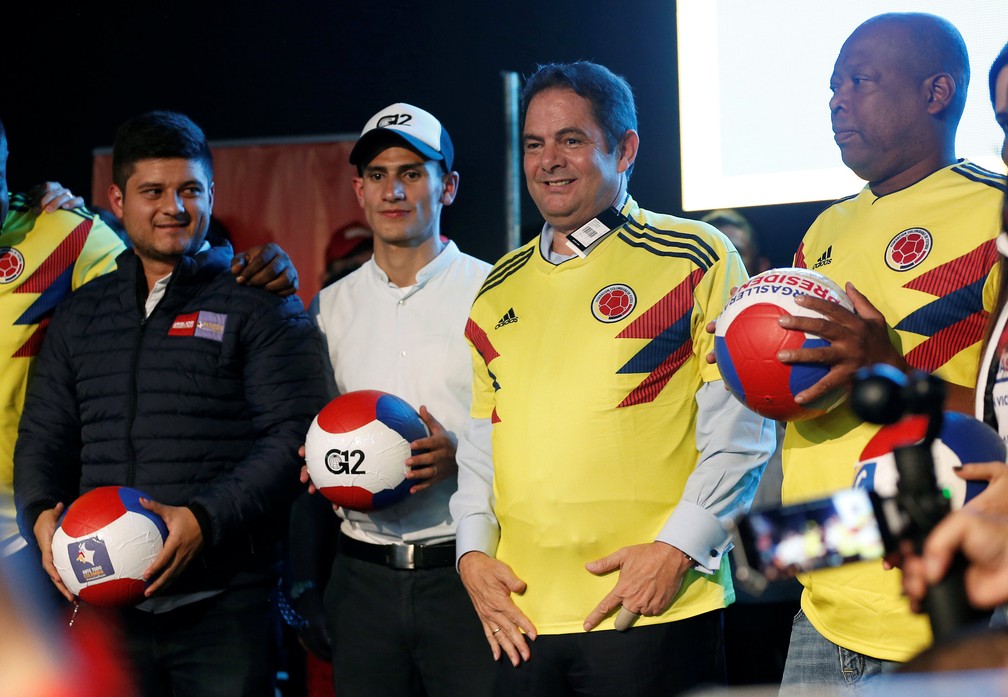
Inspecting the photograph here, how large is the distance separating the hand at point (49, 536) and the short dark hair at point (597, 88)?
178 cm

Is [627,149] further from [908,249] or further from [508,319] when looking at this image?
[908,249]

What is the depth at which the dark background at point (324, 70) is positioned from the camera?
179 inches

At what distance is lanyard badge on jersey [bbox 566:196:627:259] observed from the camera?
2736mm

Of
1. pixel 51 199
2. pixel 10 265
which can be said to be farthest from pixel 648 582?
pixel 51 199

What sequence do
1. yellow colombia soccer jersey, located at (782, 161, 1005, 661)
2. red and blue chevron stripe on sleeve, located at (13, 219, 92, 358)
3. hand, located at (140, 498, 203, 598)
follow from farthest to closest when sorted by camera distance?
red and blue chevron stripe on sleeve, located at (13, 219, 92, 358)
hand, located at (140, 498, 203, 598)
yellow colombia soccer jersey, located at (782, 161, 1005, 661)

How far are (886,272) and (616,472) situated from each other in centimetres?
75

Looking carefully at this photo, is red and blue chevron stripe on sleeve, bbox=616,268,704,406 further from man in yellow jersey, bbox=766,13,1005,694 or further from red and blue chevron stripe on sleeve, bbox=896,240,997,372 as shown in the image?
red and blue chevron stripe on sleeve, bbox=896,240,997,372

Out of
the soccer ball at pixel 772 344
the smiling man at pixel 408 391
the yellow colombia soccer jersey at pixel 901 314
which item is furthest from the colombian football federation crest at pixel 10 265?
the yellow colombia soccer jersey at pixel 901 314

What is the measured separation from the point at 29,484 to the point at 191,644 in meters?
0.67

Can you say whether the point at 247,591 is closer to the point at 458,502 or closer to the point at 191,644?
the point at 191,644

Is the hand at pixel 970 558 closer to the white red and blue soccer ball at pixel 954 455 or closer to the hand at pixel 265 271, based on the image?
the white red and blue soccer ball at pixel 954 455

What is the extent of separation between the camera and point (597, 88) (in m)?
2.80

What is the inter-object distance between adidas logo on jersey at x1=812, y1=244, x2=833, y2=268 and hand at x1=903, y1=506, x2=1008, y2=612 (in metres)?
1.23

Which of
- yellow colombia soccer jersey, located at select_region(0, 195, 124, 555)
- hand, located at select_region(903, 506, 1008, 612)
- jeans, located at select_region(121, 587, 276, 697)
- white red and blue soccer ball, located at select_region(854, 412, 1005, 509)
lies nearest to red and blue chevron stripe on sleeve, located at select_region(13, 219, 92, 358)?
yellow colombia soccer jersey, located at select_region(0, 195, 124, 555)
